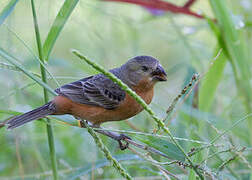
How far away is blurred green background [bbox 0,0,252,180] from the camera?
8.87ft

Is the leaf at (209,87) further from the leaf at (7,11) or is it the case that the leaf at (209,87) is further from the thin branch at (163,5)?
the leaf at (7,11)

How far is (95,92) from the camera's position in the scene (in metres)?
3.13

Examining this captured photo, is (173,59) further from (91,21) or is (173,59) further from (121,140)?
(121,140)

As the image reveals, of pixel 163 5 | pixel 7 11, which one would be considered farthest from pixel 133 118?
pixel 7 11

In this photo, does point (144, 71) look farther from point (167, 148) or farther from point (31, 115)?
point (167, 148)

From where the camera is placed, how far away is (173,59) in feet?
18.7

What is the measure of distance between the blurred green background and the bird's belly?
0.15 meters

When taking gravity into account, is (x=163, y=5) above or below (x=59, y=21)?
above

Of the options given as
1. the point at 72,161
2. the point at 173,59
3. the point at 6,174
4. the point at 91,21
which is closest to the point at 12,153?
the point at 6,174

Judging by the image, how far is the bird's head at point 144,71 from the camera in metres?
2.85

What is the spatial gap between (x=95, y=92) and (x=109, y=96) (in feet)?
0.57

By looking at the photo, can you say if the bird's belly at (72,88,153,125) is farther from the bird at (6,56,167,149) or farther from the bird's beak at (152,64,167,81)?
the bird's beak at (152,64,167,81)

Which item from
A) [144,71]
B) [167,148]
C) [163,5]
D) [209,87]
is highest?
[163,5]

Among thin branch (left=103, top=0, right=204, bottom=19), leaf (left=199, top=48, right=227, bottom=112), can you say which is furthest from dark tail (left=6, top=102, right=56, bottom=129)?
thin branch (left=103, top=0, right=204, bottom=19)
